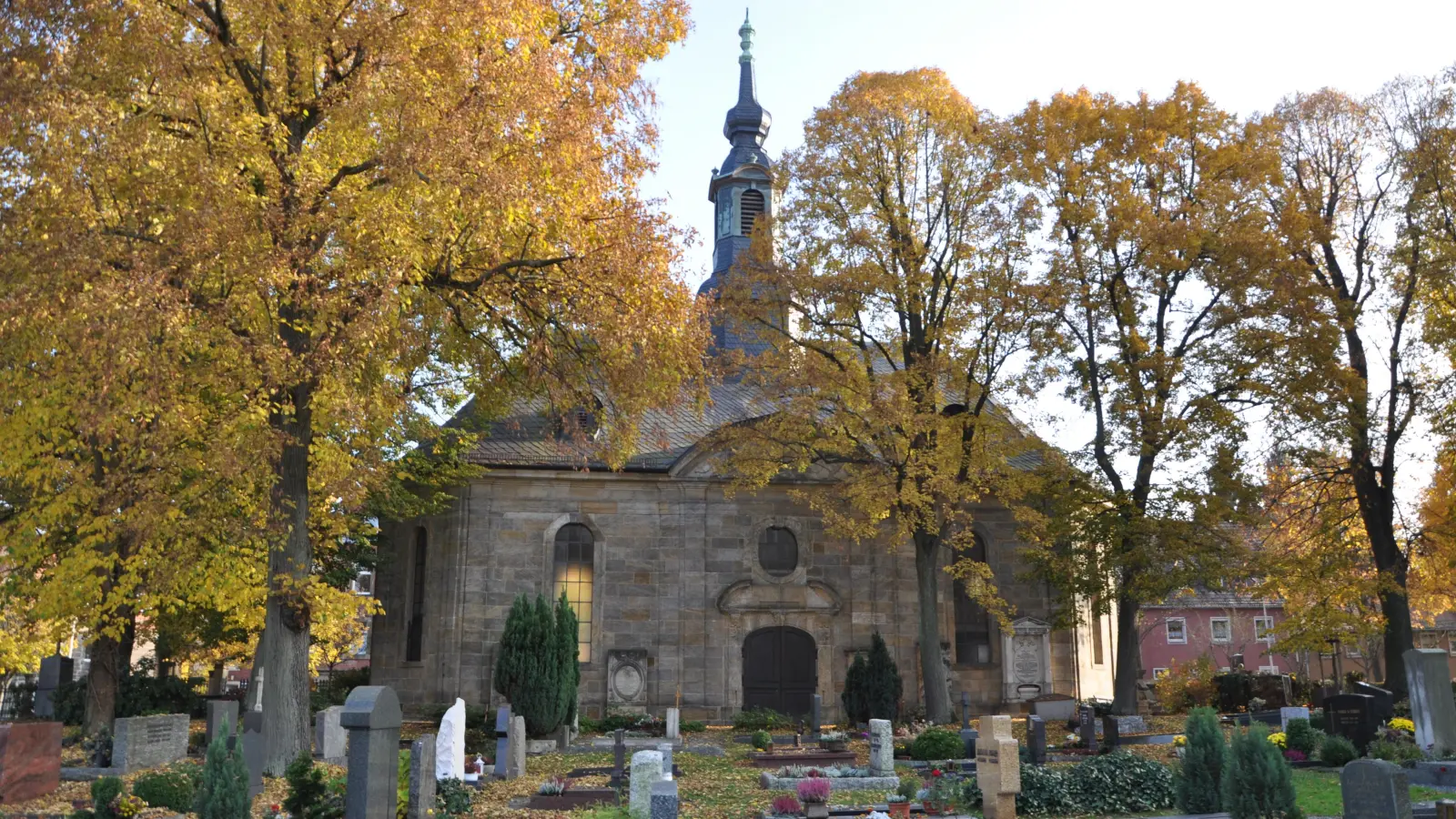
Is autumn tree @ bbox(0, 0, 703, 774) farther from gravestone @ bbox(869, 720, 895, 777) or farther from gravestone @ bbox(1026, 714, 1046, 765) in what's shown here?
gravestone @ bbox(1026, 714, 1046, 765)

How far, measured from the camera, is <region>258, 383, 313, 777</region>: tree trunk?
562 inches

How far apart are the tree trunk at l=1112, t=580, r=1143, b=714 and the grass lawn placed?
696cm

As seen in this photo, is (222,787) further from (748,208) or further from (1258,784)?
(748,208)

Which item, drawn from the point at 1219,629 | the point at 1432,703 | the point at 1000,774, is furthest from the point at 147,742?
the point at 1219,629

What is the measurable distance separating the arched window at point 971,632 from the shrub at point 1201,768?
15.8 m

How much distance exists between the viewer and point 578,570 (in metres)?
27.0

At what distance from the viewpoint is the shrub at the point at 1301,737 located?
56.1 ft

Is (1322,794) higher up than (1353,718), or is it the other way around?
(1353,718)

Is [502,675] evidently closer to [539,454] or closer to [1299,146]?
[539,454]

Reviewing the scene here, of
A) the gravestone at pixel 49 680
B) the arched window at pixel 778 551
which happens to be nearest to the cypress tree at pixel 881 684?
the arched window at pixel 778 551

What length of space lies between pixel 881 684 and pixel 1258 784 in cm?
1378

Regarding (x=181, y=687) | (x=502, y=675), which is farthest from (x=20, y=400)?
(x=181, y=687)

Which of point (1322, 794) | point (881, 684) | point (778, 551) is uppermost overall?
point (778, 551)

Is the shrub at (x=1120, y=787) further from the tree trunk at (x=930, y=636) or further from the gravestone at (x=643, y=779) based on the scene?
the tree trunk at (x=930, y=636)
